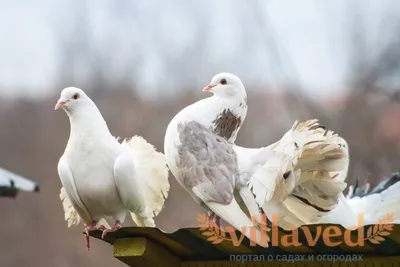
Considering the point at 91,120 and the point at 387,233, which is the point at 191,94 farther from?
the point at 387,233

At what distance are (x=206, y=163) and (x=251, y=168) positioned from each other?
0.10 metres

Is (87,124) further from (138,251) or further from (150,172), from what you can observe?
(138,251)

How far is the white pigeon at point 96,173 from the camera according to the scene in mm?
1838

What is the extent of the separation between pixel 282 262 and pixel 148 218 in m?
0.34

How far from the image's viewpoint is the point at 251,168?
6.04 ft

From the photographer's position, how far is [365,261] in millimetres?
1788

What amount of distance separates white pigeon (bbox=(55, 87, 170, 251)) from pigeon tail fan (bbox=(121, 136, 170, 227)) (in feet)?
0.12

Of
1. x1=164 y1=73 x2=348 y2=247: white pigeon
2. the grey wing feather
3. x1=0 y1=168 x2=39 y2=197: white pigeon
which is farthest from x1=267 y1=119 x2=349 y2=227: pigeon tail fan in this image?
x1=0 y1=168 x2=39 y2=197: white pigeon

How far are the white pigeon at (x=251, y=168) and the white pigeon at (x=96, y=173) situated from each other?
0.12m

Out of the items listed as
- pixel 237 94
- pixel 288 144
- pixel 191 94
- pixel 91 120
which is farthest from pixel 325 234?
pixel 191 94

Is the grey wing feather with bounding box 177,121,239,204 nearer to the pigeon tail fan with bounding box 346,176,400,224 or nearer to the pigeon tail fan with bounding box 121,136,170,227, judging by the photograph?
the pigeon tail fan with bounding box 121,136,170,227

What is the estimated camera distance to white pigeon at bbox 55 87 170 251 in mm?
1838

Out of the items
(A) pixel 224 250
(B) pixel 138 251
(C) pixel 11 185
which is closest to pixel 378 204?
(A) pixel 224 250

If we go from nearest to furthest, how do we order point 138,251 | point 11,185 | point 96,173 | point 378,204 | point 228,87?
1. point 138,251
2. point 96,173
3. point 228,87
4. point 378,204
5. point 11,185
